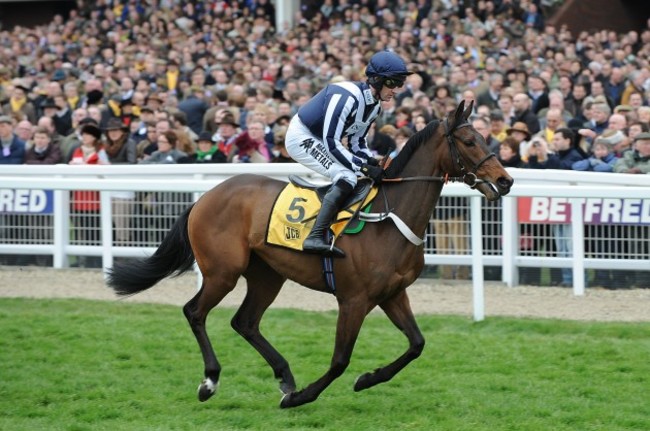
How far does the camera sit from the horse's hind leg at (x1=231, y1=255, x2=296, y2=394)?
21.2 ft

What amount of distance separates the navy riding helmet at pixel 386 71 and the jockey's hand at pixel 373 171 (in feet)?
1.36

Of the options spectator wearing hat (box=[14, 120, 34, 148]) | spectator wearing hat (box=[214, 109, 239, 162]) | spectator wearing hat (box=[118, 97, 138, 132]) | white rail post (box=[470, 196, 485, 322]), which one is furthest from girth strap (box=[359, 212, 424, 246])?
spectator wearing hat (box=[118, 97, 138, 132])

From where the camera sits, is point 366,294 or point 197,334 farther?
point 197,334

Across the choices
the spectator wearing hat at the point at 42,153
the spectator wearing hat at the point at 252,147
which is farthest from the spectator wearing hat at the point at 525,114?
the spectator wearing hat at the point at 42,153

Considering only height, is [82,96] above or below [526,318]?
above

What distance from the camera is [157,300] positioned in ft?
30.6

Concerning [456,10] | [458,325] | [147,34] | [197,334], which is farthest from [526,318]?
[147,34]

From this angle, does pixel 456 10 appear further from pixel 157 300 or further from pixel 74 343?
pixel 74 343

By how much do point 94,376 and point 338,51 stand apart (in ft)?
36.8

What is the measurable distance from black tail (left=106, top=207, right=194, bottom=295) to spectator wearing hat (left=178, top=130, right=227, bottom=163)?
4.27 metres

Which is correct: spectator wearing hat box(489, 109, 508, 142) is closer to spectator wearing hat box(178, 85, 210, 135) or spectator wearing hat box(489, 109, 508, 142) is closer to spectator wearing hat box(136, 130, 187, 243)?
spectator wearing hat box(136, 130, 187, 243)

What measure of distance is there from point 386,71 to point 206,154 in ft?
17.9

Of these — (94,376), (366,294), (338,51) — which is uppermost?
(338,51)

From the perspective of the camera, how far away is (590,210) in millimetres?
8523
